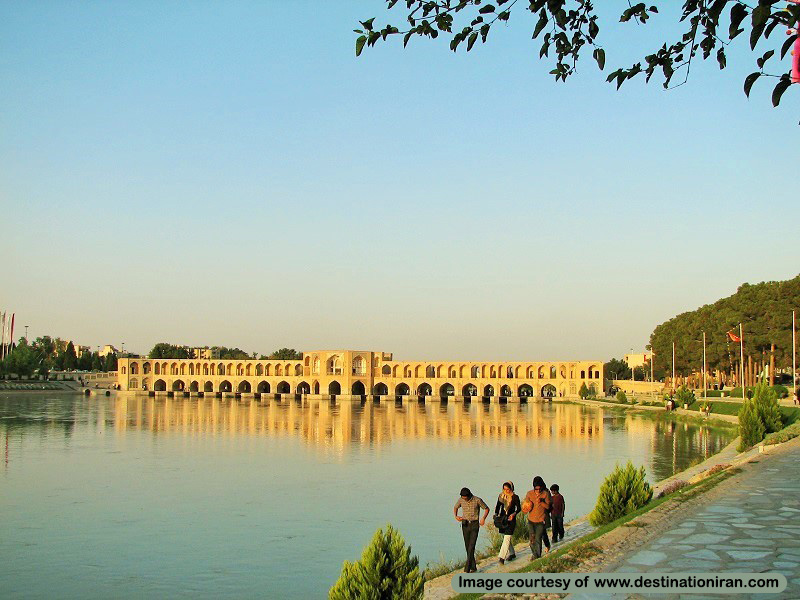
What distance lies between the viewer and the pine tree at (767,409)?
17875 millimetres

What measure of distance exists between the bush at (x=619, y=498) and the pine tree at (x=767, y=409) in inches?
338

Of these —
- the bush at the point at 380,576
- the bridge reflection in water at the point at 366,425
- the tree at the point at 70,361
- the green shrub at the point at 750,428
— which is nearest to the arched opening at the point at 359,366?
the bridge reflection in water at the point at 366,425

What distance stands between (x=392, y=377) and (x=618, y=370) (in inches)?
1269

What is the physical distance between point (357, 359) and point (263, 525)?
6173 centimetres

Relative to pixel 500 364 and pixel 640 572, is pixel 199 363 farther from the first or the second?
pixel 640 572

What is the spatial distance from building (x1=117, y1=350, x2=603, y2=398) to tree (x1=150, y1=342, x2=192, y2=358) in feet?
34.7

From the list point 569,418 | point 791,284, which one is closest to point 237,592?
point 791,284

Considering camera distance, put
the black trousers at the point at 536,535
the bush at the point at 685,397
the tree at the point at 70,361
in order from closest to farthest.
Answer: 1. the black trousers at the point at 536,535
2. the bush at the point at 685,397
3. the tree at the point at 70,361

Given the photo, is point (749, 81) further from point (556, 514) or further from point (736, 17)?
point (556, 514)

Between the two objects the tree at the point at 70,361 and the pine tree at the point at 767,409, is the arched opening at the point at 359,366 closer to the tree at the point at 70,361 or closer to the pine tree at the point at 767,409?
the tree at the point at 70,361

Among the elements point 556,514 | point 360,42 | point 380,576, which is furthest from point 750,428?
point 360,42

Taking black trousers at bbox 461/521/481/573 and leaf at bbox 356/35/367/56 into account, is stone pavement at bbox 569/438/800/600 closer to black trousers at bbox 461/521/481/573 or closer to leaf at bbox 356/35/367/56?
black trousers at bbox 461/521/481/573

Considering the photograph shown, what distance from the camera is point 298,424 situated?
40656 mm

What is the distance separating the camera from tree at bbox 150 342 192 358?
93.4 metres
